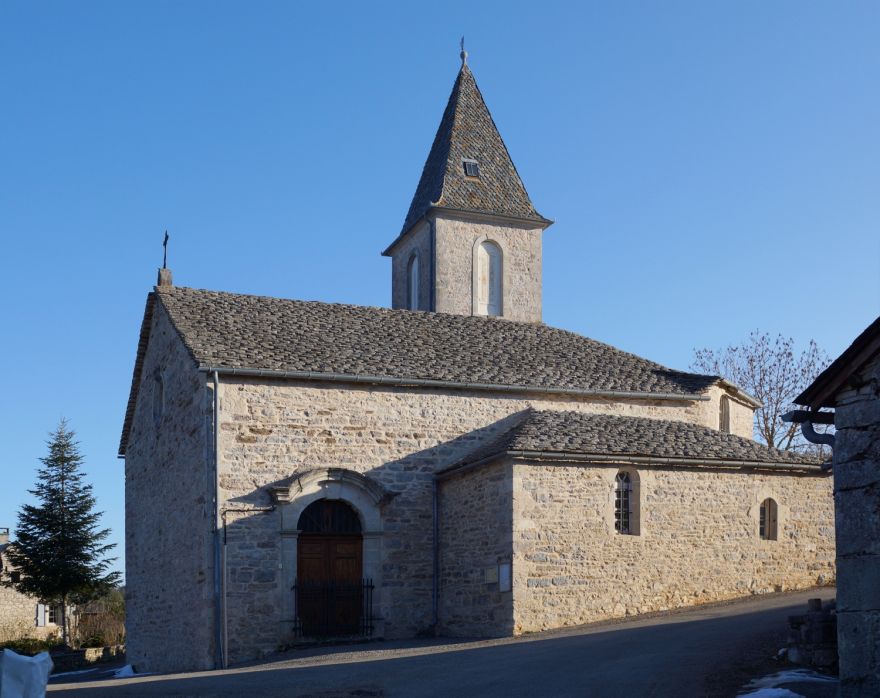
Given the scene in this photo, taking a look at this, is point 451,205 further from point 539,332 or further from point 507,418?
point 507,418

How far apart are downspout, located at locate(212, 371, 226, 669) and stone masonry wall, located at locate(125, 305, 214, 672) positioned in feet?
0.53

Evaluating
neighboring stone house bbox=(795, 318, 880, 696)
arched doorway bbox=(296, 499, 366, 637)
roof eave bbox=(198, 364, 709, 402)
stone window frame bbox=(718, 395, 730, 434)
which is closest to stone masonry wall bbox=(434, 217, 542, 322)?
stone window frame bbox=(718, 395, 730, 434)

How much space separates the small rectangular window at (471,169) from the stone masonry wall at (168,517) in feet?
38.1

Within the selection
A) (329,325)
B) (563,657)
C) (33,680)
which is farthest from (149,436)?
(33,680)

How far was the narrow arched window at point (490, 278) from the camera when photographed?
30.0 metres

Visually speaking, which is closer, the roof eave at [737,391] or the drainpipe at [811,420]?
the drainpipe at [811,420]

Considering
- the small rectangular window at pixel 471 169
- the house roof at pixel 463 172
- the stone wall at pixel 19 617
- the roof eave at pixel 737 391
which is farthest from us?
the stone wall at pixel 19 617

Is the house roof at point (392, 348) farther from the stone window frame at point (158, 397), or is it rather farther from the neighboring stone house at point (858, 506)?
the neighboring stone house at point (858, 506)

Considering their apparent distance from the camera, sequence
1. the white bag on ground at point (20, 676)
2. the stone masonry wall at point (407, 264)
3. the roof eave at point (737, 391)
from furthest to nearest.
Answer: the stone masonry wall at point (407, 264), the roof eave at point (737, 391), the white bag on ground at point (20, 676)

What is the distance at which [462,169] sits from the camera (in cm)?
3081

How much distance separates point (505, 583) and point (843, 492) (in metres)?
8.73

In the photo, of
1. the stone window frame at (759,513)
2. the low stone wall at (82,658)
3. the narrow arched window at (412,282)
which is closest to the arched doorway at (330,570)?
the stone window frame at (759,513)

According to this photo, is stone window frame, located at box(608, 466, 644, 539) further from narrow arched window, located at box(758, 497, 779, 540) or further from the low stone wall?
the low stone wall

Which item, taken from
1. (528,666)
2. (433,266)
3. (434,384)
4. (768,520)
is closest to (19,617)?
(433,266)
